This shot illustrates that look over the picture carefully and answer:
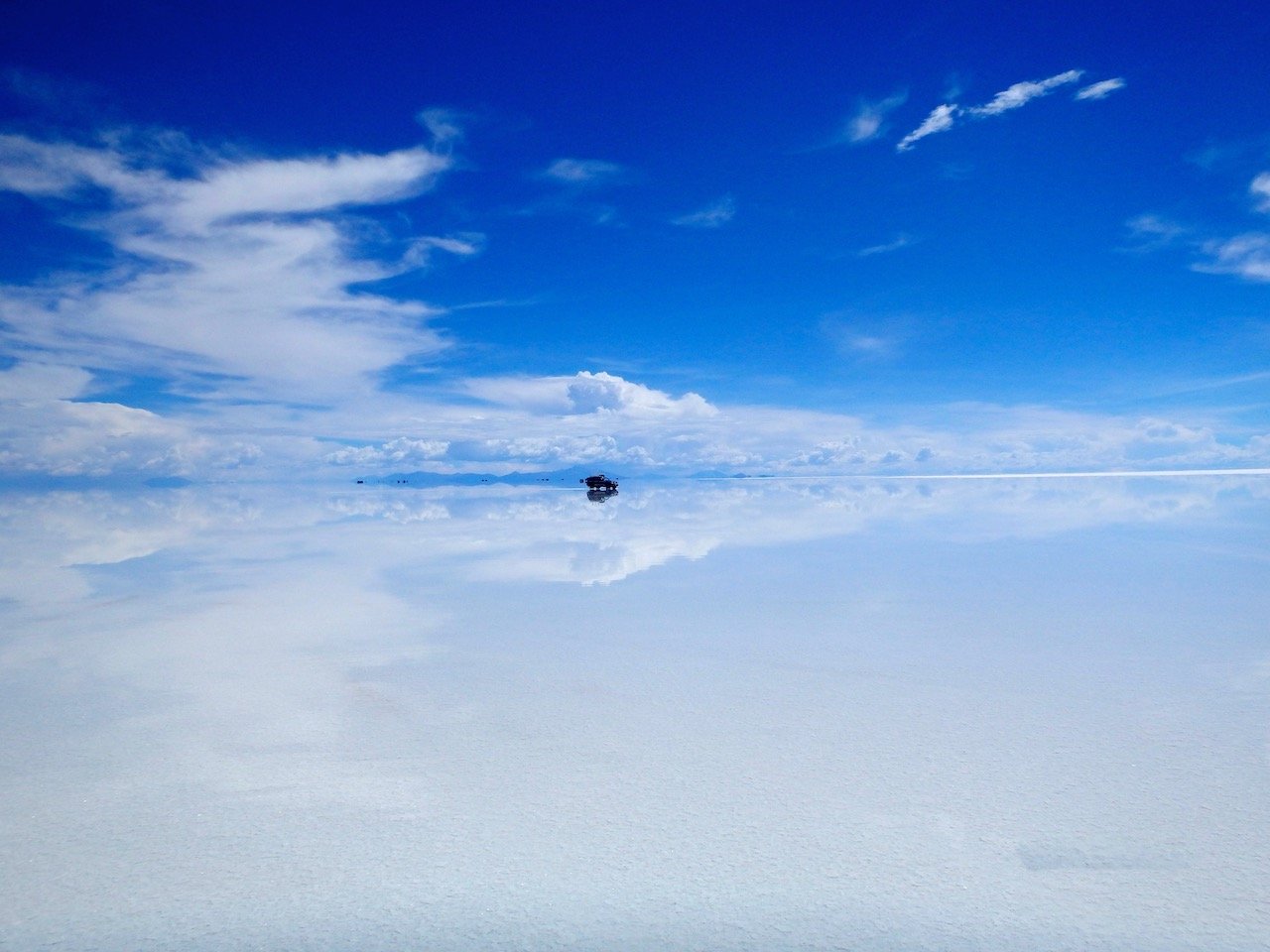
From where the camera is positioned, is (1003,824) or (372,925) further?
(1003,824)

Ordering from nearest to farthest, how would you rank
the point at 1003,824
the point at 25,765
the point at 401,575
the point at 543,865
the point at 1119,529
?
1. the point at 543,865
2. the point at 1003,824
3. the point at 25,765
4. the point at 401,575
5. the point at 1119,529

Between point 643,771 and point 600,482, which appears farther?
point 600,482

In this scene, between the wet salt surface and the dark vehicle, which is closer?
the wet salt surface

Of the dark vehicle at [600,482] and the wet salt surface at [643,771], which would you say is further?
the dark vehicle at [600,482]

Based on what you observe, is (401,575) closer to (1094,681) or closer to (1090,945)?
(1094,681)

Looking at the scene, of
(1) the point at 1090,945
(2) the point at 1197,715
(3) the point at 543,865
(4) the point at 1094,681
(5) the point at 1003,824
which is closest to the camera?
(1) the point at 1090,945

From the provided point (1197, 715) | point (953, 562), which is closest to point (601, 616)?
point (1197, 715)

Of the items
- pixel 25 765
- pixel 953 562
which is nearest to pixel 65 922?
pixel 25 765
